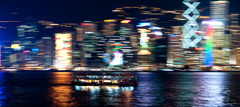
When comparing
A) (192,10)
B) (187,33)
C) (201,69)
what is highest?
(192,10)

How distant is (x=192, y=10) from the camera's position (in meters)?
180

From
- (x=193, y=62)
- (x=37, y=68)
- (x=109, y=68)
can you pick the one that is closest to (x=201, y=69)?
(x=193, y=62)

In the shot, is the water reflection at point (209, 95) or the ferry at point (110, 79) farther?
the ferry at point (110, 79)

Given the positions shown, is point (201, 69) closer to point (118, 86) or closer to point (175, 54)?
point (175, 54)

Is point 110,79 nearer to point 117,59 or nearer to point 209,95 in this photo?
point 209,95

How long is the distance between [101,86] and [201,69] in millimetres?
131676

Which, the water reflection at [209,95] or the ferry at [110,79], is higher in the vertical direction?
the ferry at [110,79]

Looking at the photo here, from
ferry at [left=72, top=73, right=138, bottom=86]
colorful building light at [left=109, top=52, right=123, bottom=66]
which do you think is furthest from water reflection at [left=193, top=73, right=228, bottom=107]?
colorful building light at [left=109, top=52, right=123, bottom=66]

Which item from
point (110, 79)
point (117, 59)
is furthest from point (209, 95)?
point (117, 59)

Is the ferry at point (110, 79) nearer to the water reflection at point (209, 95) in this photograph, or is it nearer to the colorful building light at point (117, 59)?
the water reflection at point (209, 95)

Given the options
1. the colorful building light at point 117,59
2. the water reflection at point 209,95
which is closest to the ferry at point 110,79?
the water reflection at point 209,95

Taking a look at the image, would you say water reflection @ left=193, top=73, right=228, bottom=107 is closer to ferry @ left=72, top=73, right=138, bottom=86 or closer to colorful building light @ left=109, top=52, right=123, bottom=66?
ferry @ left=72, top=73, right=138, bottom=86

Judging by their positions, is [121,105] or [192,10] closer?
[121,105]

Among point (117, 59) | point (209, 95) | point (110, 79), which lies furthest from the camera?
point (117, 59)
